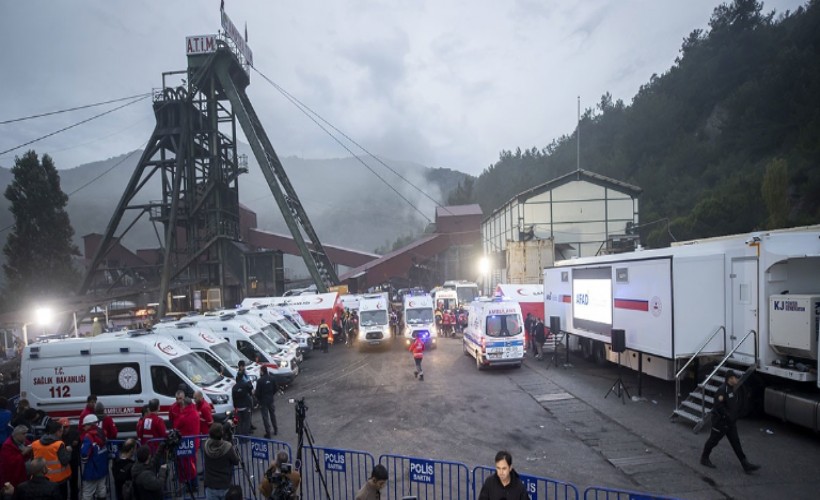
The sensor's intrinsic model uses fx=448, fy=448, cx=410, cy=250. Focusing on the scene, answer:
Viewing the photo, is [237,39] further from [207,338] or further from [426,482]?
[426,482]

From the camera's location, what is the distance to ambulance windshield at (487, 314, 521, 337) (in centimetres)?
1627

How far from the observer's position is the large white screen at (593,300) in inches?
567

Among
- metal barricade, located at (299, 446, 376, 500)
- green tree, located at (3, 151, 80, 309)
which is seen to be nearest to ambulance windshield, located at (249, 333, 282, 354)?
metal barricade, located at (299, 446, 376, 500)

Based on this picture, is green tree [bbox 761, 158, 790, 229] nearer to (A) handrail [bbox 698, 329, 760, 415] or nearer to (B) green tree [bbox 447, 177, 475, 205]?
(A) handrail [bbox 698, 329, 760, 415]

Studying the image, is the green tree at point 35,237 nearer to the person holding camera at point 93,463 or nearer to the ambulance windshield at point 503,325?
the ambulance windshield at point 503,325

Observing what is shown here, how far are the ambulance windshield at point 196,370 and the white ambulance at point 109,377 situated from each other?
0.11 feet

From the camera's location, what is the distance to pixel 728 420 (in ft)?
25.7

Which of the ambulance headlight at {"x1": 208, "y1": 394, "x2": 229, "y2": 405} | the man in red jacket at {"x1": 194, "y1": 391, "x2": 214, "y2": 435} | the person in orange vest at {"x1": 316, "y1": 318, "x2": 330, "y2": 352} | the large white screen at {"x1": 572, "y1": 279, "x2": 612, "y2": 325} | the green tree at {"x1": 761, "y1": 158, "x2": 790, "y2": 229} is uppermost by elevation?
the green tree at {"x1": 761, "y1": 158, "x2": 790, "y2": 229}

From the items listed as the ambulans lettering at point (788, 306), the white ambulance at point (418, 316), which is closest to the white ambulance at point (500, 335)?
the white ambulance at point (418, 316)

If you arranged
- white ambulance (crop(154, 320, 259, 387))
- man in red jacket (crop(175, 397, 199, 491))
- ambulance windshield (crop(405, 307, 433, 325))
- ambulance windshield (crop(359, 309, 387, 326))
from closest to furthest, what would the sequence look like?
man in red jacket (crop(175, 397, 199, 491))
white ambulance (crop(154, 320, 259, 387))
ambulance windshield (crop(359, 309, 387, 326))
ambulance windshield (crop(405, 307, 433, 325))

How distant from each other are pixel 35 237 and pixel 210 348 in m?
38.9

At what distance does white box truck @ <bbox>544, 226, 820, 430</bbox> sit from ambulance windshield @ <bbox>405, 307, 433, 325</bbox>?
10.5 metres

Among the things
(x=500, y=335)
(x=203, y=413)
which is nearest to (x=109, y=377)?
(x=203, y=413)

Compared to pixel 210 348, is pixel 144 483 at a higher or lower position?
lower
